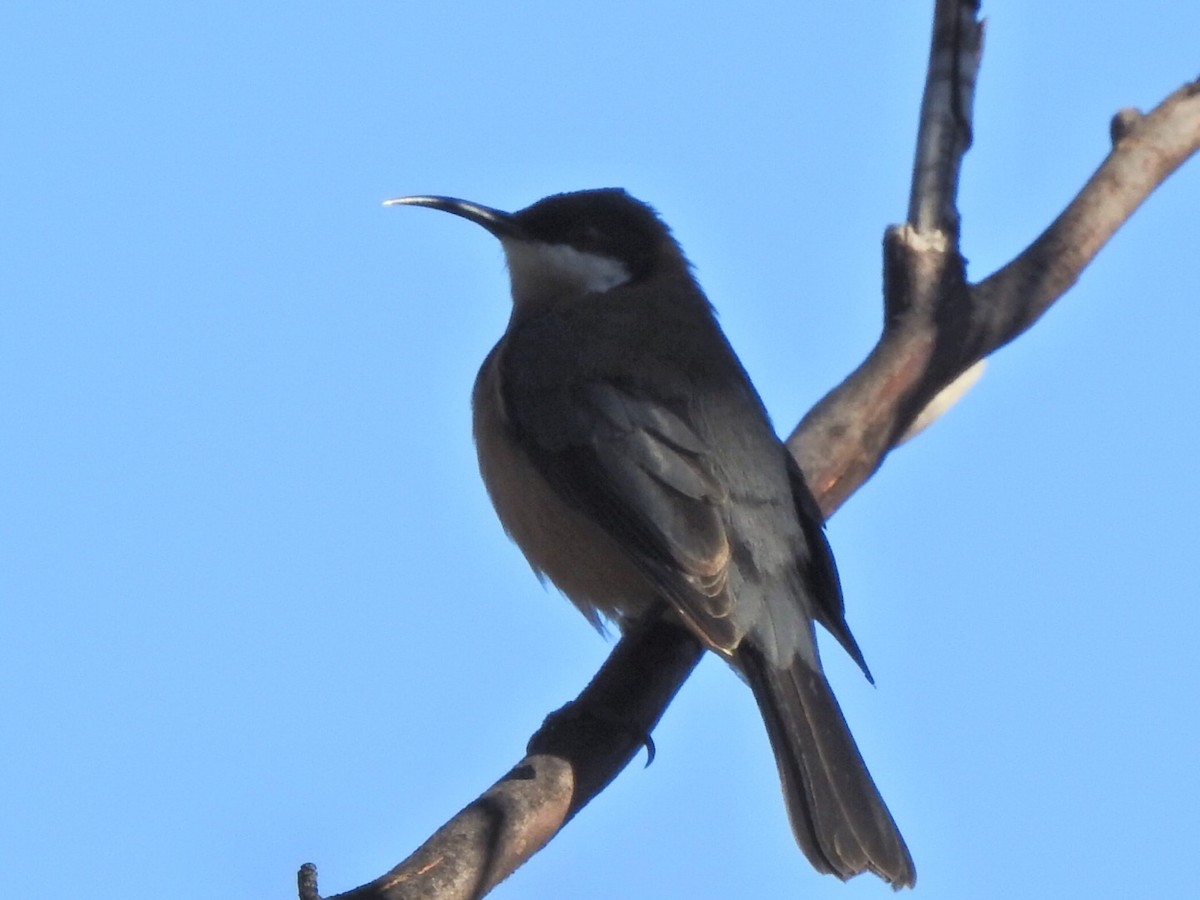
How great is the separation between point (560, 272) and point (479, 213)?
42 centimetres

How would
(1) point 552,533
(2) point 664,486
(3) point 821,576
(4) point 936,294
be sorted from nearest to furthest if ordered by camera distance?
(2) point 664,486, (3) point 821,576, (1) point 552,533, (4) point 936,294

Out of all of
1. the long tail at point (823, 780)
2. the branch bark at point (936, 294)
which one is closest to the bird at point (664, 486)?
the long tail at point (823, 780)

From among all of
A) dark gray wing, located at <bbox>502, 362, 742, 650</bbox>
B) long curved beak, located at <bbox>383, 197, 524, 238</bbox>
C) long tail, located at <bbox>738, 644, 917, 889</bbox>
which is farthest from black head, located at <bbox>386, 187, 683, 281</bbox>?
long tail, located at <bbox>738, 644, 917, 889</bbox>

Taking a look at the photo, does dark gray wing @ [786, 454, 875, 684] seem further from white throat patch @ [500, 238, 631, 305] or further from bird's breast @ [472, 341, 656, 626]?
white throat patch @ [500, 238, 631, 305]

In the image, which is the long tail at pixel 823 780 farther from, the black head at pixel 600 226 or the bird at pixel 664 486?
the black head at pixel 600 226

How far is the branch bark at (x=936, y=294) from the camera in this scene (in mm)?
5836

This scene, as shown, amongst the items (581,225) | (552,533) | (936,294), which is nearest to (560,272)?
(581,225)

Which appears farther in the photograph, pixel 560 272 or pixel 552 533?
pixel 560 272

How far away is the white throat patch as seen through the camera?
720cm

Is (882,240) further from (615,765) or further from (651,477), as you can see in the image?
(615,765)

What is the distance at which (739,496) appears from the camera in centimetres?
588

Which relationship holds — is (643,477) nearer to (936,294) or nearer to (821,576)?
(821,576)

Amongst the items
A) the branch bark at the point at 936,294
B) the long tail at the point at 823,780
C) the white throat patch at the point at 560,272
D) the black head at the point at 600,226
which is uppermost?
the black head at the point at 600,226

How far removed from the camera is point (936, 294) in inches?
259
